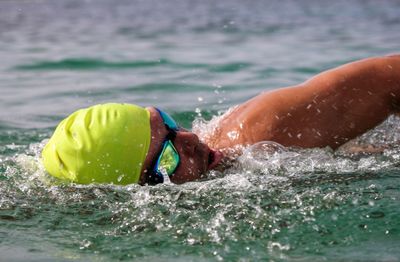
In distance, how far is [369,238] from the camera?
14.6 feet

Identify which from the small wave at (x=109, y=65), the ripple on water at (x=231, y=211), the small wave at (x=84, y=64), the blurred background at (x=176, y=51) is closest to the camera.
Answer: the ripple on water at (x=231, y=211)

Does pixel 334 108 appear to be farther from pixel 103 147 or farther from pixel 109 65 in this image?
pixel 109 65

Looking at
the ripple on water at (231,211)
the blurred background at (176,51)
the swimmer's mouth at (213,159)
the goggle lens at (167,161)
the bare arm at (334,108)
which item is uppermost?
the bare arm at (334,108)

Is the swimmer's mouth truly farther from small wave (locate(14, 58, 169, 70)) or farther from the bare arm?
small wave (locate(14, 58, 169, 70))

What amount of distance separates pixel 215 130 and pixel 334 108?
33.3 inches

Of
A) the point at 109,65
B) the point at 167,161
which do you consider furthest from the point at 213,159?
the point at 109,65

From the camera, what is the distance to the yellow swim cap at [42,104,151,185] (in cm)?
512

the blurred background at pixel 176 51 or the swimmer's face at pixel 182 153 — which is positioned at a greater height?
the swimmer's face at pixel 182 153

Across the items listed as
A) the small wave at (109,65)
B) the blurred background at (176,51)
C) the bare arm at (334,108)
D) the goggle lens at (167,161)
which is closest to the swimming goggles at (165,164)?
the goggle lens at (167,161)

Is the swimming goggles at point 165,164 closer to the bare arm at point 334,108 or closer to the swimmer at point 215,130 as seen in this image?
the swimmer at point 215,130

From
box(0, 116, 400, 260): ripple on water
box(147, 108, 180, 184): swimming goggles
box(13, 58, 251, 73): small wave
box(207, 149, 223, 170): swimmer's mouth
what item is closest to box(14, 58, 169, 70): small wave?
box(13, 58, 251, 73): small wave

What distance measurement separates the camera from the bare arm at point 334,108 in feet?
18.0

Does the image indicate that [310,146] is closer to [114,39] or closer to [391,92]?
[391,92]

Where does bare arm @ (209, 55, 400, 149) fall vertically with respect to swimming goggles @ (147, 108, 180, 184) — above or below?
above
